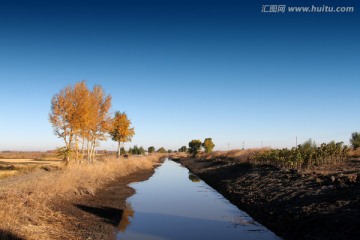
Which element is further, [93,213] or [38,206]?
[93,213]

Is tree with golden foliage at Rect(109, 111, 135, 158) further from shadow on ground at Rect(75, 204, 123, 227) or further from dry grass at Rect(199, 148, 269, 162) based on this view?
shadow on ground at Rect(75, 204, 123, 227)

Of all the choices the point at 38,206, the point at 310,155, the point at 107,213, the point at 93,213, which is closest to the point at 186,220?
the point at 107,213

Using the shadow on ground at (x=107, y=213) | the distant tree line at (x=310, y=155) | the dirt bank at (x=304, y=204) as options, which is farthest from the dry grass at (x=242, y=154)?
the shadow on ground at (x=107, y=213)

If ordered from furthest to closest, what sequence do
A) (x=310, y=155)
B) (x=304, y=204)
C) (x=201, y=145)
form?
(x=201, y=145) → (x=310, y=155) → (x=304, y=204)

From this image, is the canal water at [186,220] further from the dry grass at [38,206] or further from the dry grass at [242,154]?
the dry grass at [242,154]

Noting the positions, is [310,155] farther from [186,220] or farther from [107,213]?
[107,213]

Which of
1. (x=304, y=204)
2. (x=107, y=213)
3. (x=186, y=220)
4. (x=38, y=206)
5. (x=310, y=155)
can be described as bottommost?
(x=186, y=220)

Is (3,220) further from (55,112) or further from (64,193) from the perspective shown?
(55,112)

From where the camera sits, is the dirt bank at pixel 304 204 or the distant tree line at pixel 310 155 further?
the distant tree line at pixel 310 155

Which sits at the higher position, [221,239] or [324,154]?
[324,154]

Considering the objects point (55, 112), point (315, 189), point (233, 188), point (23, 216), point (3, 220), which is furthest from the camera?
point (55, 112)

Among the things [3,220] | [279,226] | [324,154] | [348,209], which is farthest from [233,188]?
[3,220]

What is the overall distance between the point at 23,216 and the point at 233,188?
17653mm

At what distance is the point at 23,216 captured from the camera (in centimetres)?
1262
